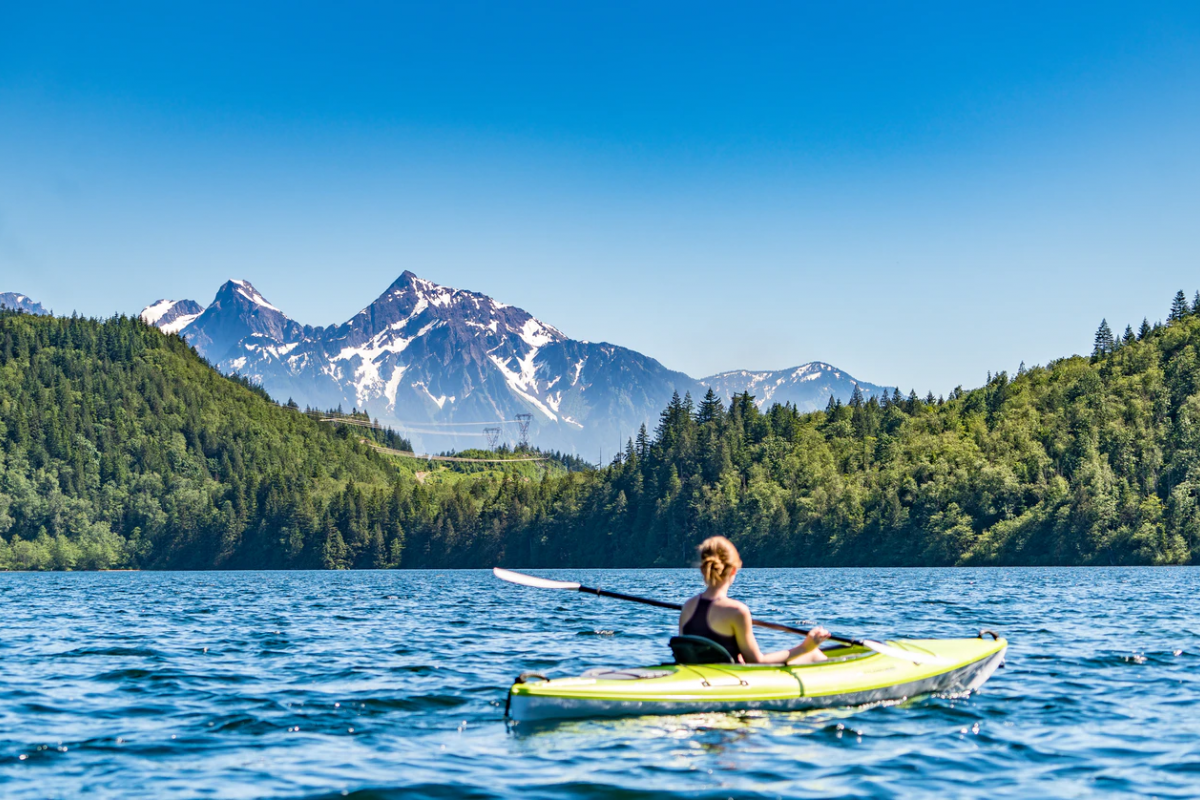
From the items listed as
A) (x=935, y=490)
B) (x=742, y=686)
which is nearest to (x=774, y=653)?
(x=742, y=686)

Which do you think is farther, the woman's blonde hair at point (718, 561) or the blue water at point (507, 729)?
the woman's blonde hair at point (718, 561)

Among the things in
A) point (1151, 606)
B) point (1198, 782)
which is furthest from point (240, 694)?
point (1151, 606)

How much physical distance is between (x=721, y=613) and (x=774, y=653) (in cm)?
162

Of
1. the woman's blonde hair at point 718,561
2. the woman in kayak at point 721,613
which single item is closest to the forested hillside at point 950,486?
the woman in kayak at point 721,613

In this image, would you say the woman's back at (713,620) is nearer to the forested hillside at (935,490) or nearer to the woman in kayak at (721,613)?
the woman in kayak at (721,613)

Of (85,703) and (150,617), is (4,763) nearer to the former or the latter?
(85,703)

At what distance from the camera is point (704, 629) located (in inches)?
656

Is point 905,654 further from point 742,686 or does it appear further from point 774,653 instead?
point 742,686

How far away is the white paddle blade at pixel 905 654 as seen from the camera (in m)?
18.4

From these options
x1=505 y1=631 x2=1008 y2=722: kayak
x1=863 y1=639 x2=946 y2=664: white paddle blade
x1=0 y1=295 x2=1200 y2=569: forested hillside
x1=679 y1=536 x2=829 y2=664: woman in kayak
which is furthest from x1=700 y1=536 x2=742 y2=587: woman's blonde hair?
x1=0 y1=295 x2=1200 y2=569: forested hillside

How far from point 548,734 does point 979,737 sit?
5.80m

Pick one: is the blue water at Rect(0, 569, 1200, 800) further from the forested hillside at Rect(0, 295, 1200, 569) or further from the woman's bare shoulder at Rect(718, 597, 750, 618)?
the forested hillside at Rect(0, 295, 1200, 569)

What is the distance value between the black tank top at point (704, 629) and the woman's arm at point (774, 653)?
12 cm

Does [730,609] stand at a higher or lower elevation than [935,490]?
lower
